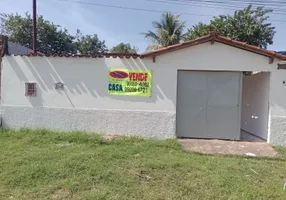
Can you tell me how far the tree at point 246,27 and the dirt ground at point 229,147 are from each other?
490 inches

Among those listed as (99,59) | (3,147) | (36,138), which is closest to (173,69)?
(99,59)

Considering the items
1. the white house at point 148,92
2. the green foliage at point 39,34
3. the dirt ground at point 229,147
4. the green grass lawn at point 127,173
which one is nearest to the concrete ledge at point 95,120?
the white house at point 148,92

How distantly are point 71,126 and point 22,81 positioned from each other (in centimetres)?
195

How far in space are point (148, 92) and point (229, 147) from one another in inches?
103

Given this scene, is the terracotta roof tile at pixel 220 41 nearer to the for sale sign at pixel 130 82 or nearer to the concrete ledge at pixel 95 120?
the for sale sign at pixel 130 82

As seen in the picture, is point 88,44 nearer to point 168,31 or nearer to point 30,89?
point 168,31

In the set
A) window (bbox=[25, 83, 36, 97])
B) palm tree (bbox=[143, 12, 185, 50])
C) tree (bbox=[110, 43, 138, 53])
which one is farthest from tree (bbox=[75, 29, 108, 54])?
window (bbox=[25, 83, 36, 97])

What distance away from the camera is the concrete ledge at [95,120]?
8352 millimetres

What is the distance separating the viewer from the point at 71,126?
338 inches

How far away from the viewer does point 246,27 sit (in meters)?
19.2

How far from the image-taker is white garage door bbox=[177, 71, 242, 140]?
8406 mm

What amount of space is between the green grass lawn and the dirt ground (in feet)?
1.35

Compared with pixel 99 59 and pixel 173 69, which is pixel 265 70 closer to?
pixel 173 69

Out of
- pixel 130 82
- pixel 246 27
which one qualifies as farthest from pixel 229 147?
pixel 246 27
